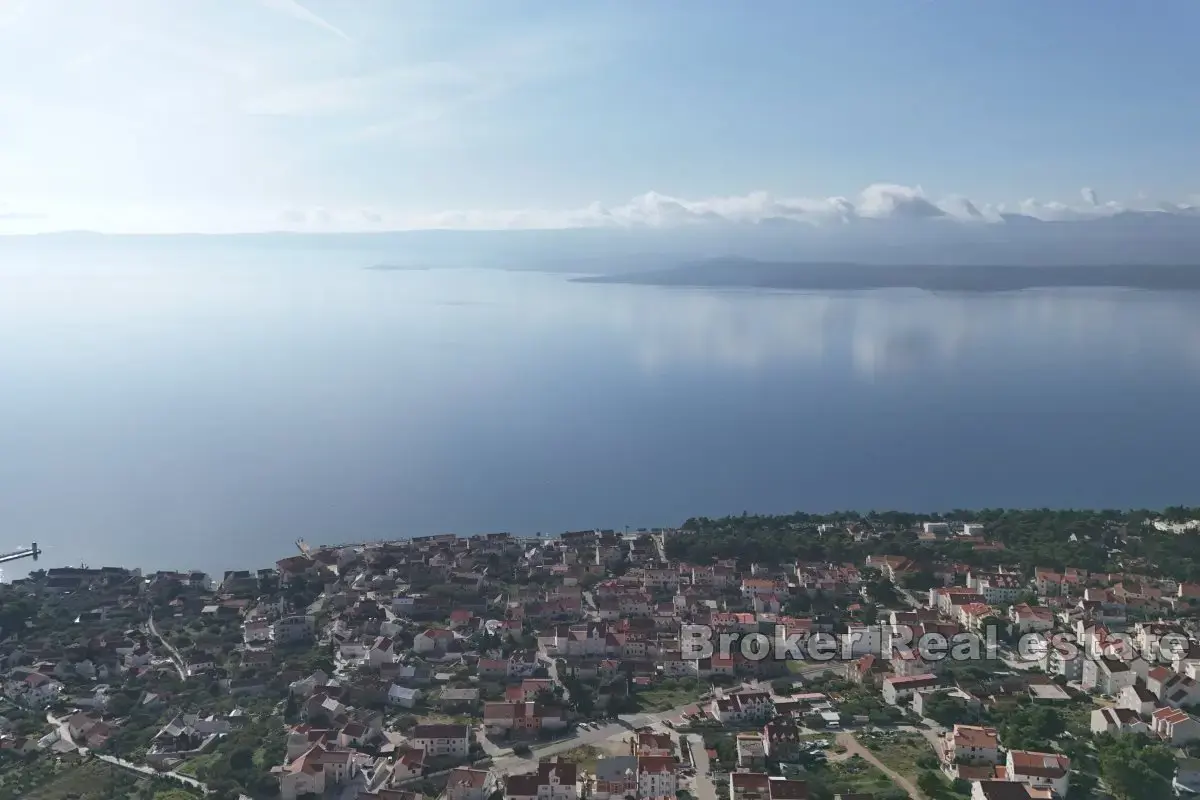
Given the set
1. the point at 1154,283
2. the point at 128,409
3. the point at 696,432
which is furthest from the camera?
the point at 1154,283

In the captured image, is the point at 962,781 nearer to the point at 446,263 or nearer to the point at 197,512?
the point at 197,512

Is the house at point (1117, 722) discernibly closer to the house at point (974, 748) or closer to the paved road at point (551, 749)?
the house at point (974, 748)

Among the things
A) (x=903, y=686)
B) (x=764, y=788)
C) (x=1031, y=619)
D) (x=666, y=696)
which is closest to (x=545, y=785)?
(x=764, y=788)

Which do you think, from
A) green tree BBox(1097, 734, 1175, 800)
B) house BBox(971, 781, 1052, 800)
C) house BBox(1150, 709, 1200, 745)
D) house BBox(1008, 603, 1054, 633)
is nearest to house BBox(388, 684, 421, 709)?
house BBox(971, 781, 1052, 800)

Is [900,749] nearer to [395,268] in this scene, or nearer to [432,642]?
[432,642]

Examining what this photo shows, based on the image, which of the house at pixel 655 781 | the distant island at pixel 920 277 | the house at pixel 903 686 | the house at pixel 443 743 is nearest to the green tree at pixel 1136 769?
the house at pixel 903 686

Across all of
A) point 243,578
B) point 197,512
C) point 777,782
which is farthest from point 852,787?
point 197,512

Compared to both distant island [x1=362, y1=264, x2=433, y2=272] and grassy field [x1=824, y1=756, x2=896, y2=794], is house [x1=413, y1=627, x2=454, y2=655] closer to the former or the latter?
grassy field [x1=824, y1=756, x2=896, y2=794]
